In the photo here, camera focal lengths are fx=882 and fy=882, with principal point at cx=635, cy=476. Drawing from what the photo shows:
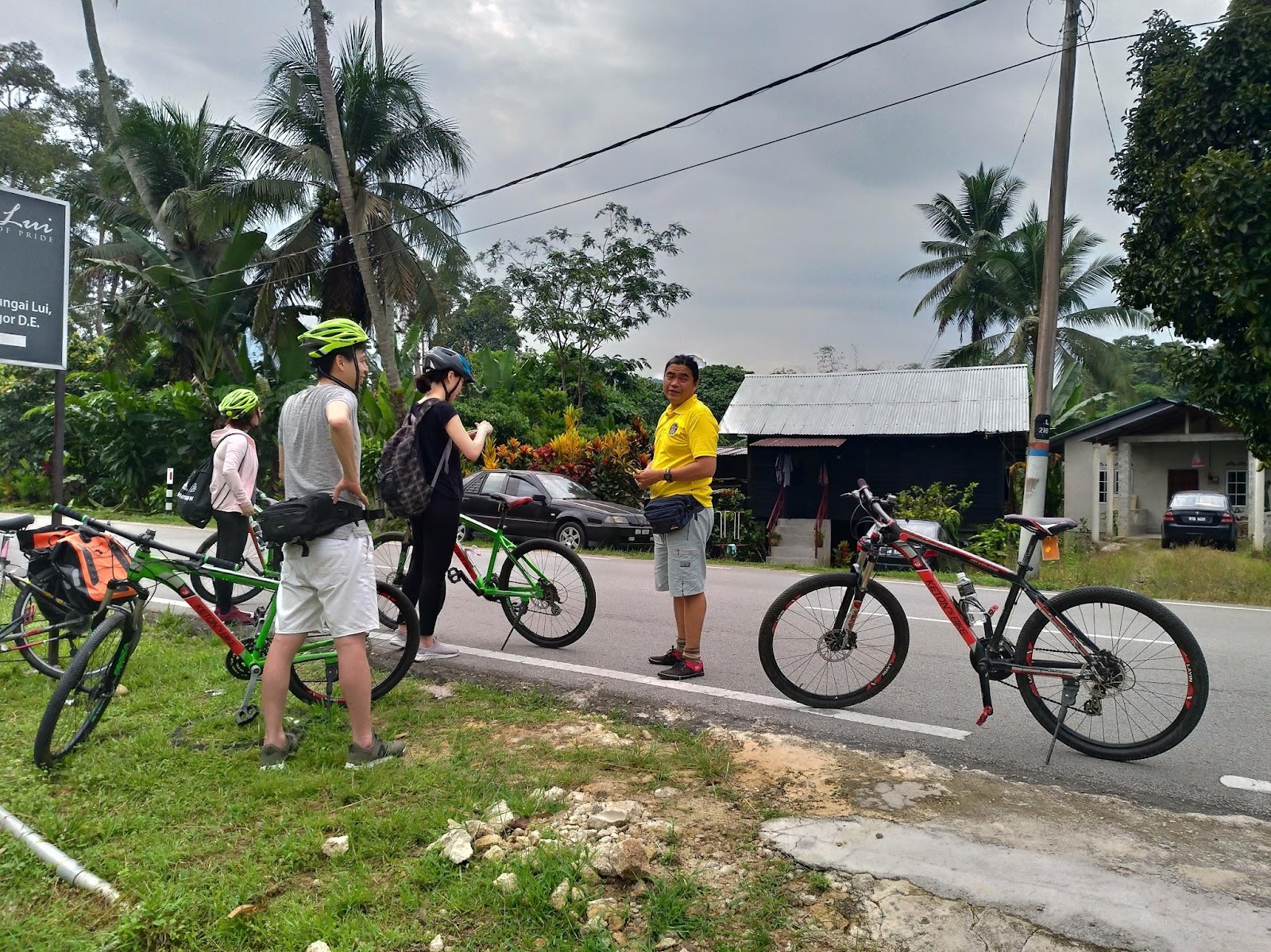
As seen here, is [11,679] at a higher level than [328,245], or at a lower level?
lower

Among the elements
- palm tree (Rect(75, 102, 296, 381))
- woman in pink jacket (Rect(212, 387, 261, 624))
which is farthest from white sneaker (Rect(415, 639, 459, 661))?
palm tree (Rect(75, 102, 296, 381))

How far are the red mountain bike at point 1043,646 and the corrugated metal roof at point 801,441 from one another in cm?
1533

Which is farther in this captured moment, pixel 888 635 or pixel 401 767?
pixel 888 635

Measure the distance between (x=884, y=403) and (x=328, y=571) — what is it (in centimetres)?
1900

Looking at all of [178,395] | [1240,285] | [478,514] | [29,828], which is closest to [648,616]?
[29,828]

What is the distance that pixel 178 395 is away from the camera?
22062mm

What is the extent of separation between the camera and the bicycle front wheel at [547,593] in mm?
6090

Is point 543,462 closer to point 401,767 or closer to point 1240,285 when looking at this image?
point 1240,285

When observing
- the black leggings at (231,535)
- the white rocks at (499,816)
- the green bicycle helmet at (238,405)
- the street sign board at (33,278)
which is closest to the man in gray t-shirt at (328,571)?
the white rocks at (499,816)

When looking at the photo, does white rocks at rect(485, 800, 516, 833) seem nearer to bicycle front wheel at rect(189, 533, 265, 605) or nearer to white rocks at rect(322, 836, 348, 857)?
white rocks at rect(322, 836, 348, 857)

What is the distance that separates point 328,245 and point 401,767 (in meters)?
19.4

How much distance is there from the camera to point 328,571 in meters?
3.82

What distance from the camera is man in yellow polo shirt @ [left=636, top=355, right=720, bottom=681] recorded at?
16.9ft

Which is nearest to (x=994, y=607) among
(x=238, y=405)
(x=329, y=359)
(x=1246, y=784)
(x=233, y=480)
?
(x=1246, y=784)
